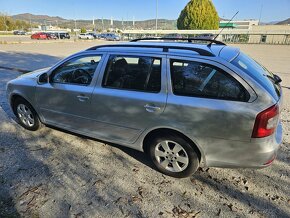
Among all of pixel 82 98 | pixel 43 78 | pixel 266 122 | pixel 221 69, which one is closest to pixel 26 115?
pixel 43 78

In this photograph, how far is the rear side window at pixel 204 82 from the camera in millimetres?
2454

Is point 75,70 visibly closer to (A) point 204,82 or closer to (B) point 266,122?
(A) point 204,82

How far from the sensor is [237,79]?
2438mm

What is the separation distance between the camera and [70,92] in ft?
11.3

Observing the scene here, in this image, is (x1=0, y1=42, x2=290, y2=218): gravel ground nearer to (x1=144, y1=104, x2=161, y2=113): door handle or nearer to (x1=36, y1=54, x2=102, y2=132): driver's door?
(x1=36, y1=54, x2=102, y2=132): driver's door

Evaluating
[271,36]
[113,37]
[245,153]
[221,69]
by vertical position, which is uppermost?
[271,36]

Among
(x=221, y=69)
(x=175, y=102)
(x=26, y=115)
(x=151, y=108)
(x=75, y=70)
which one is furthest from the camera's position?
(x=26, y=115)

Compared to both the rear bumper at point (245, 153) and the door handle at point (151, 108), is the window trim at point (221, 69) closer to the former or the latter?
the door handle at point (151, 108)

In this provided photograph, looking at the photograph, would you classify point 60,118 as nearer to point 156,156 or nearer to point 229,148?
point 156,156

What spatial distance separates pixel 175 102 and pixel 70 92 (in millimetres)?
1662

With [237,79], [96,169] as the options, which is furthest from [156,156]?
[237,79]

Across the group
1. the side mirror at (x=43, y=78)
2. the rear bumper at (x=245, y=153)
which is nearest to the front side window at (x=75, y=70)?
the side mirror at (x=43, y=78)

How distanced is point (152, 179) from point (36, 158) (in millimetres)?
1774

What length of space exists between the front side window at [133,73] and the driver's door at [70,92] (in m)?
0.23
